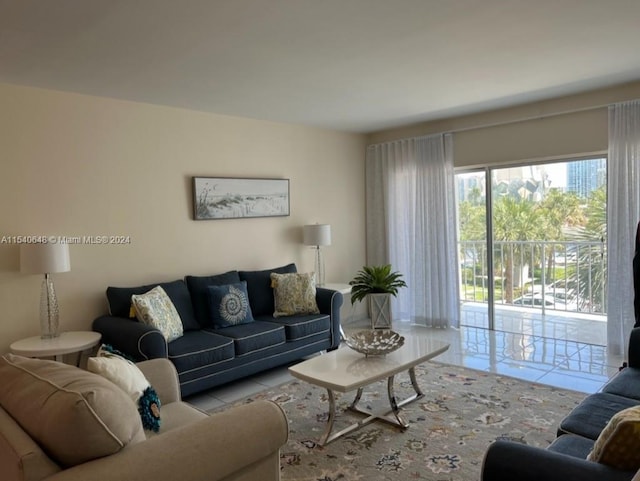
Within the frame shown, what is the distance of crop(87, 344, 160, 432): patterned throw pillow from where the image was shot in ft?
6.56

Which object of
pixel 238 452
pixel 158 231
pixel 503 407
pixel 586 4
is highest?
pixel 586 4

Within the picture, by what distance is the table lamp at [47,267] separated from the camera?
3.30m

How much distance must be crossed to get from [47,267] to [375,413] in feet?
8.56

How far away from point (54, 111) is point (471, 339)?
183 inches

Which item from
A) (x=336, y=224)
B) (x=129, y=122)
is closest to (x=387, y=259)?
(x=336, y=224)

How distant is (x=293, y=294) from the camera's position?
15.3 ft

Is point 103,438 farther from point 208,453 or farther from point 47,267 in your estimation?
point 47,267

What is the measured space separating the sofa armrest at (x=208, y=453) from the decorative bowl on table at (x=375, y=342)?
4.67 feet

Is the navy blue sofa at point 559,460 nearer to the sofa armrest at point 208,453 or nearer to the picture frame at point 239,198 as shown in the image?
the sofa armrest at point 208,453

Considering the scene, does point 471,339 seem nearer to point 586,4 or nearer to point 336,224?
point 336,224

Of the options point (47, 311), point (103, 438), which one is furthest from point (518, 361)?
point (47, 311)

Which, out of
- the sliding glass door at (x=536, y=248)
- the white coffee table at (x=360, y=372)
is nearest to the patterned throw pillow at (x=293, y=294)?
the white coffee table at (x=360, y=372)

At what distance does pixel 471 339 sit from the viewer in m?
5.12

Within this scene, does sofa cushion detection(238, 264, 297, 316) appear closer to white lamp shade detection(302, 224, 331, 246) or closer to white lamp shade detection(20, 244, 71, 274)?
white lamp shade detection(302, 224, 331, 246)
